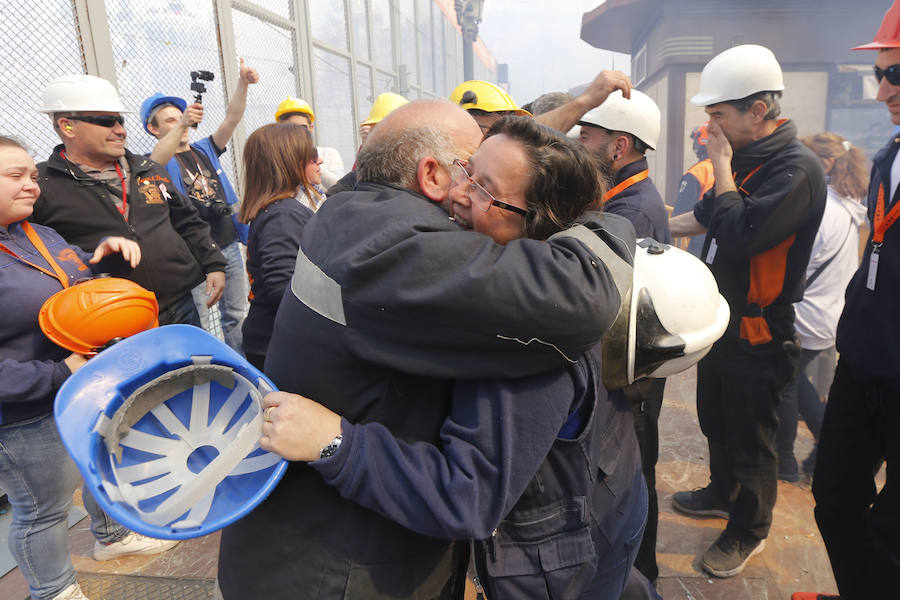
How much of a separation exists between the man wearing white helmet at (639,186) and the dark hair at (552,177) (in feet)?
3.75

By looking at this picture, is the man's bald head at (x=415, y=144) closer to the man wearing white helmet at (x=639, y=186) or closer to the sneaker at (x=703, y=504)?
the man wearing white helmet at (x=639, y=186)

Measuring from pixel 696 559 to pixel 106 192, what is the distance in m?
3.58

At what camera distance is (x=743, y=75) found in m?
2.68

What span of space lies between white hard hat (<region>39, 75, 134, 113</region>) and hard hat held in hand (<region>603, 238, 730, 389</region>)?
9.25ft

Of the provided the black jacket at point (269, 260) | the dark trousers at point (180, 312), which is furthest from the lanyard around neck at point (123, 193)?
the black jacket at point (269, 260)

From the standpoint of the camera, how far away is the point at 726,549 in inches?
107

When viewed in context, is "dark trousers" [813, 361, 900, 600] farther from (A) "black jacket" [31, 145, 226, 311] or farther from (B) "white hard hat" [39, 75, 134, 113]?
(B) "white hard hat" [39, 75, 134, 113]

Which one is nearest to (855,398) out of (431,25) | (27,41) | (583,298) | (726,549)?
(726,549)

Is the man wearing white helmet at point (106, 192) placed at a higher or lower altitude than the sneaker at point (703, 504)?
higher

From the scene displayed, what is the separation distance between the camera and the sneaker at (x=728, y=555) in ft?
8.74

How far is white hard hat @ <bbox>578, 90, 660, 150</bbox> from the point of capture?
8.36 feet

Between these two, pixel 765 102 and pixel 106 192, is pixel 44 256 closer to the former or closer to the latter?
pixel 106 192

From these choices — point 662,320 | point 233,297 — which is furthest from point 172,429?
point 233,297

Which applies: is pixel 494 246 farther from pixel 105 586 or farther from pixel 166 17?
pixel 166 17
